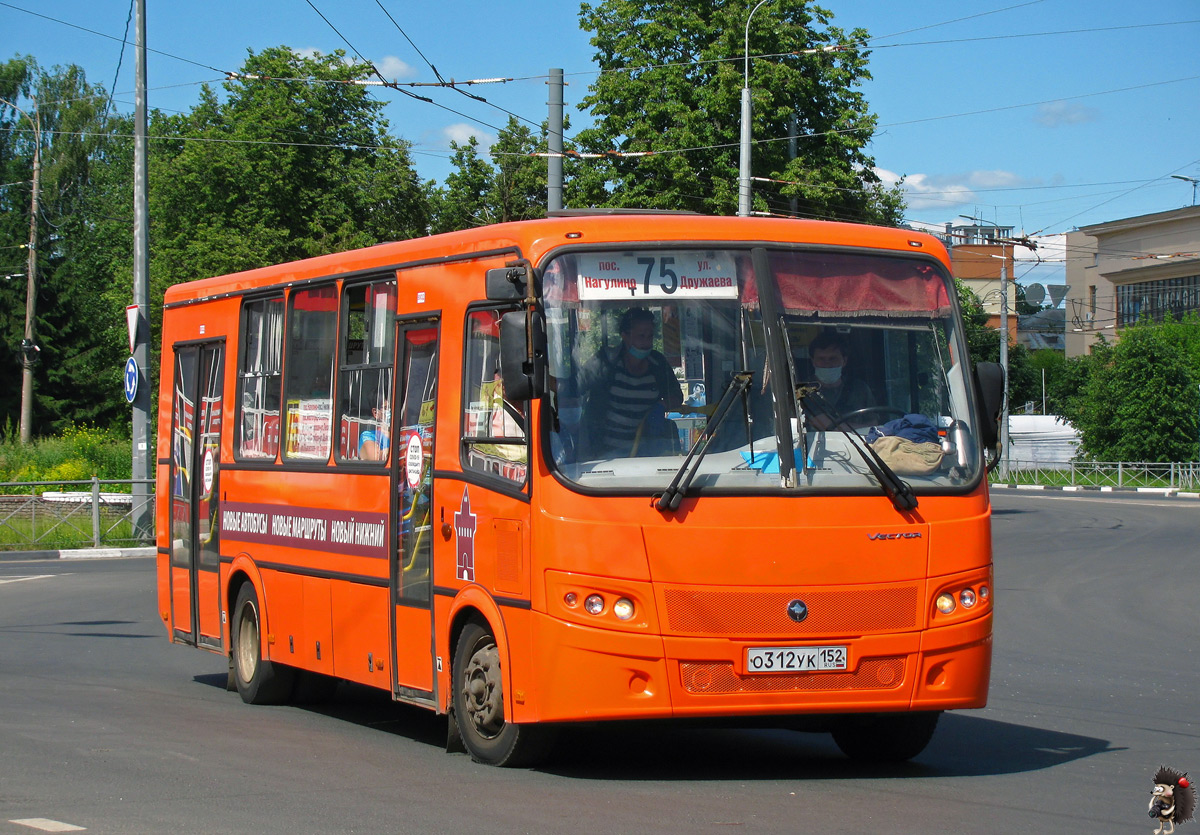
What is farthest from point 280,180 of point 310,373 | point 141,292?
point 310,373

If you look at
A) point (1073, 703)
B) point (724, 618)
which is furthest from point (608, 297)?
point (1073, 703)

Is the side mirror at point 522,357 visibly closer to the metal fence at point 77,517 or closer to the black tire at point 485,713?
the black tire at point 485,713

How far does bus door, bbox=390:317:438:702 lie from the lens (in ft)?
28.5

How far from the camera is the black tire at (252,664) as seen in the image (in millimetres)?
11133

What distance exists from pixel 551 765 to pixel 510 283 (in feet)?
8.23

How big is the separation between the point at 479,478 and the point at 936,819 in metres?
2.92

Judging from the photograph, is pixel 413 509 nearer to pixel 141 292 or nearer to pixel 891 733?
pixel 891 733

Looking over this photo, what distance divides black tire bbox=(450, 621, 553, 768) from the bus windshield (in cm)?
123

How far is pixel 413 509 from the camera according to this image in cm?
887

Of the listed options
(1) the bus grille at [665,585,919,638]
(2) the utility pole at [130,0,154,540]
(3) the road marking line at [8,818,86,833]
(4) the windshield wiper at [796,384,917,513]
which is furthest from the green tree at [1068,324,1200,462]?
(3) the road marking line at [8,818,86,833]

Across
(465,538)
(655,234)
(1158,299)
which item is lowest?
(465,538)

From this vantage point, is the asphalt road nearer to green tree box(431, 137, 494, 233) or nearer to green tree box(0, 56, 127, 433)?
green tree box(431, 137, 494, 233)

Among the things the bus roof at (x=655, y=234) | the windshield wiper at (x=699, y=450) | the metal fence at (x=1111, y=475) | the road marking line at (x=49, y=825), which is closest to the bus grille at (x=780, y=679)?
the windshield wiper at (x=699, y=450)

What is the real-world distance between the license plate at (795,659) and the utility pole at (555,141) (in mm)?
11078
